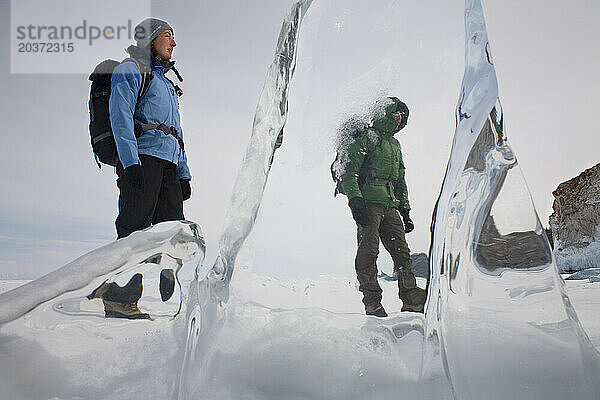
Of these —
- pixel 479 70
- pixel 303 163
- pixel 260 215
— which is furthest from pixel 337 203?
pixel 479 70

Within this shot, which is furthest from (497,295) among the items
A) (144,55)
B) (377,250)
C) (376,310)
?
(144,55)

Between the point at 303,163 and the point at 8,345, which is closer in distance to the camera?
the point at 8,345

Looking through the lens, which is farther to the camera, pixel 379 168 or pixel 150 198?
pixel 379 168

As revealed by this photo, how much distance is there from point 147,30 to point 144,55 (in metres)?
0.14

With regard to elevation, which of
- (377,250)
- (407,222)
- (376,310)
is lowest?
(376,310)

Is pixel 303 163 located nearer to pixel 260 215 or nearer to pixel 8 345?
pixel 260 215


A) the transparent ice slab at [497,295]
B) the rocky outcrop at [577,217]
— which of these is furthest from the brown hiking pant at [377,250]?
the rocky outcrop at [577,217]

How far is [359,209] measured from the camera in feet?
7.07

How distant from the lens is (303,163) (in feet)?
5.65

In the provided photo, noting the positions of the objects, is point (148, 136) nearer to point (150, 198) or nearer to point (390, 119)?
point (150, 198)

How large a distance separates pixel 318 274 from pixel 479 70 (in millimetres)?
977

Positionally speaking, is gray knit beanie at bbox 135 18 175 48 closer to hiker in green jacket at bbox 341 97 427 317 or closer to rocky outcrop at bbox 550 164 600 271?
hiker in green jacket at bbox 341 97 427 317

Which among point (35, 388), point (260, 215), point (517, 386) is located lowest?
point (517, 386)

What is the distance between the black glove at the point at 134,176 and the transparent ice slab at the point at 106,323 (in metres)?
0.89
